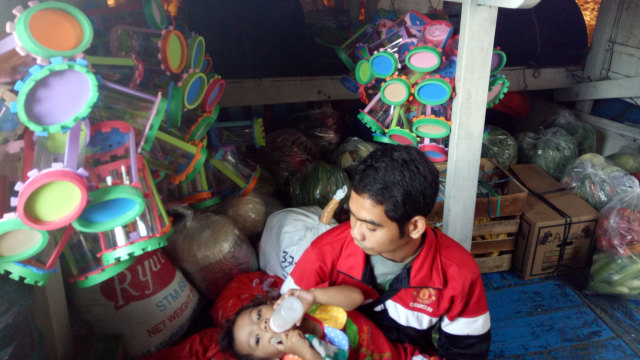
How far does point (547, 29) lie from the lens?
4.19m

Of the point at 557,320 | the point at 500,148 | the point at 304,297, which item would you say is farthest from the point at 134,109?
the point at 500,148

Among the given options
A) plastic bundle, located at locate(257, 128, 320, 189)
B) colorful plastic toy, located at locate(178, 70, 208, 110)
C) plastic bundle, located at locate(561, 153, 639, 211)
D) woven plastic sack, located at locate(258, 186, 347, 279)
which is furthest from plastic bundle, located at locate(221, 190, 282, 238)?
plastic bundle, located at locate(561, 153, 639, 211)

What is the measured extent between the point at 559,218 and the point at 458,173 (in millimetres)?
1185

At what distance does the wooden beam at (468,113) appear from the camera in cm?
192

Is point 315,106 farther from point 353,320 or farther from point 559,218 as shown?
point 353,320

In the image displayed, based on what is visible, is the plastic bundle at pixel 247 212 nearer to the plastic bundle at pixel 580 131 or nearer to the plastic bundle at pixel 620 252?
the plastic bundle at pixel 620 252

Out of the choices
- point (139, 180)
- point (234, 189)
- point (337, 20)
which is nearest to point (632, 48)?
point (337, 20)

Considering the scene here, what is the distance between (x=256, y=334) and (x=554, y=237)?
90.6 inches

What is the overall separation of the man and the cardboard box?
149 cm

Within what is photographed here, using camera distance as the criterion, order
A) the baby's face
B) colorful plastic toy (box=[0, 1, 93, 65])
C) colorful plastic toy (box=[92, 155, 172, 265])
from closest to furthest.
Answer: colorful plastic toy (box=[0, 1, 93, 65]) → colorful plastic toy (box=[92, 155, 172, 265]) → the baby's face

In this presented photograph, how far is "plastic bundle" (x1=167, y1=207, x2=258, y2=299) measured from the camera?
7.68 feet

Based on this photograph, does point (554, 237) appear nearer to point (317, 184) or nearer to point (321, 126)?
point (317, 184)

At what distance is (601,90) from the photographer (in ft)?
13.2

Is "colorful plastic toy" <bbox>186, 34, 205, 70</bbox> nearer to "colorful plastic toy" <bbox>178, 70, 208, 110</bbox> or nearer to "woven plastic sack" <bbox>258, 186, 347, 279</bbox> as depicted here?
"colorful plastic toy" <bbox>178, 70, 208, 110</bbox>
